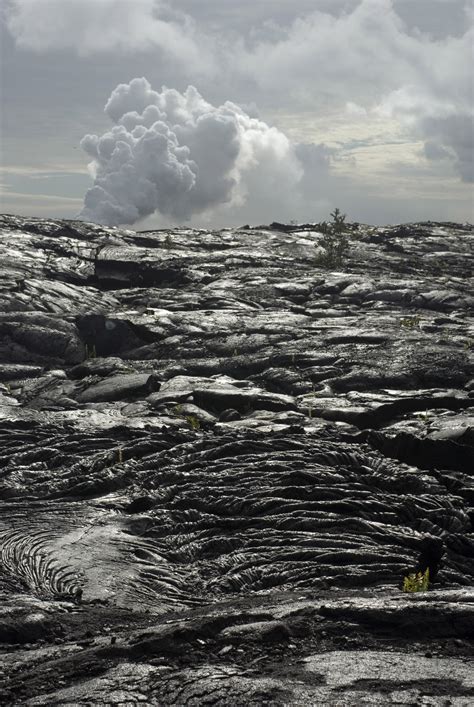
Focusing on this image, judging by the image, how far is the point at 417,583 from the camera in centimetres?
1408

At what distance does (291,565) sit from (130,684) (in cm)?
669

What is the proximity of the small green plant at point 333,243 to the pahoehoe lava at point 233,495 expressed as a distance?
11814 millimetres

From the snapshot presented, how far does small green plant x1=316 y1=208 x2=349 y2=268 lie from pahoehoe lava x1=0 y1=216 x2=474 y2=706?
465 inches

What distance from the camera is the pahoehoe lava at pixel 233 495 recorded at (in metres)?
10.3

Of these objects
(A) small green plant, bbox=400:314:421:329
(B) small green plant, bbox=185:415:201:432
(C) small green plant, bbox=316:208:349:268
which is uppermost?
(C) small green plant, bbox=316:208:349:268

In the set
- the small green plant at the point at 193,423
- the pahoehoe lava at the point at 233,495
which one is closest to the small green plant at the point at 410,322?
the pahoehoe lava at the point at 233,495

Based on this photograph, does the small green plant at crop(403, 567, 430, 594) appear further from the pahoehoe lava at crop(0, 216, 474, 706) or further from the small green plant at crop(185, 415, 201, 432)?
the small green plant at crop(185, 415, 201, 432)

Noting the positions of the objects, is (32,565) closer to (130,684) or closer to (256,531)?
(256,531)

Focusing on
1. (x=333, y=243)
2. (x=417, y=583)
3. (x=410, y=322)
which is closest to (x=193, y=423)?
(x=417, y=583)

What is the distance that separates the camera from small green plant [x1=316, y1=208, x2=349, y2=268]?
61.1 metres

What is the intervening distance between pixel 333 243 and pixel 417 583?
56988 mm

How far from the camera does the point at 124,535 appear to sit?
687 inches

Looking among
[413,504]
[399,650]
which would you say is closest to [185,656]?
[399,650]

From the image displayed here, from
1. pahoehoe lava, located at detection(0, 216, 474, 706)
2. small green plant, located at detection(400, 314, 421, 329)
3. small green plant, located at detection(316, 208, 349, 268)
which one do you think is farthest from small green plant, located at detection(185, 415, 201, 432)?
small green plant, located at detection(316, 208, 349, 268)
